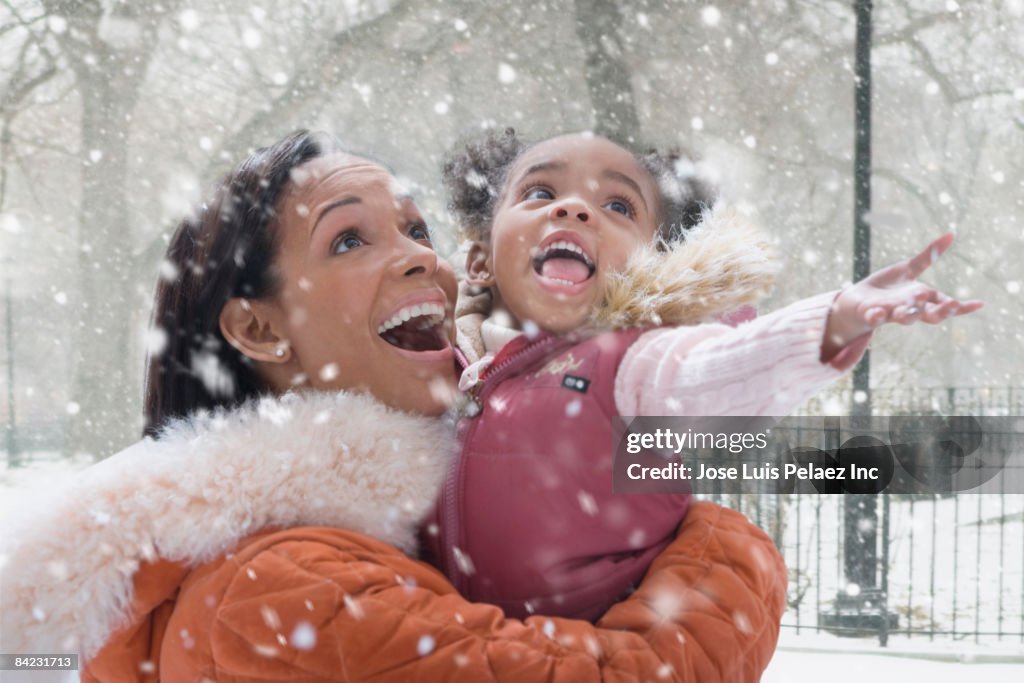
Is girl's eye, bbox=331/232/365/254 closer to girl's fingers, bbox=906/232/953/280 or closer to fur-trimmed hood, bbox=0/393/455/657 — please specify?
fur-trimmed hood, bbox=0/393/455/657

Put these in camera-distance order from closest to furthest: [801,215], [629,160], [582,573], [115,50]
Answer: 1. [582,573]
2. [629,160]
3. [115,50]
4. [801,215]

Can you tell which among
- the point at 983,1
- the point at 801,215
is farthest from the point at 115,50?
the point at 983,1

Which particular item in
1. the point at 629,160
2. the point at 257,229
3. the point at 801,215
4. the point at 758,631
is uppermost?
the point at 801,215

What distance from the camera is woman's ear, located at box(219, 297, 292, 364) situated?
1.70 m

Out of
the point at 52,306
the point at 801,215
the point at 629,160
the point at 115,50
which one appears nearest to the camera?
the point at 629,160

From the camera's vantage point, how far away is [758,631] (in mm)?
1514

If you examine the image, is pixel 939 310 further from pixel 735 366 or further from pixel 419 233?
pixel 419 233

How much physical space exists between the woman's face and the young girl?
12 centimetres

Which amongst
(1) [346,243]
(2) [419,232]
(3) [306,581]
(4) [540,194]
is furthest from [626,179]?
(3) [306,581]

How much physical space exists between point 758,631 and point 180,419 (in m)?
1.15

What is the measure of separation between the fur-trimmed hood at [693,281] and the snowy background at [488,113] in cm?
501

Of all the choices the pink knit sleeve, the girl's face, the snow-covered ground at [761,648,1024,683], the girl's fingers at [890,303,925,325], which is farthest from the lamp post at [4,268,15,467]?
the girl's fingers at [890,303,925,325]

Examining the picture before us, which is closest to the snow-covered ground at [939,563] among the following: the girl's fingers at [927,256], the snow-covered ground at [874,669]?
the snow-covered ground at [874,669]

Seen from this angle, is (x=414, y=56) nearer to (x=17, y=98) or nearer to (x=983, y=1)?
(x=17, y=98)
